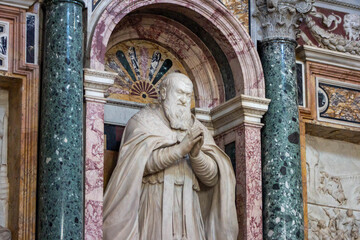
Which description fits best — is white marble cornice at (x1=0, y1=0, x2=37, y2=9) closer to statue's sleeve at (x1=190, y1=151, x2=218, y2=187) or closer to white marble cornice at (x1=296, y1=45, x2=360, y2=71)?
statue's sleeve at (x1=190, y1=151, x2=218, y2=187)

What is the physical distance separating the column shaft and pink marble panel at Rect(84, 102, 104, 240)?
95.7 inches

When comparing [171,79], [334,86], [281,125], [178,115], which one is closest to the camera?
[178,115]

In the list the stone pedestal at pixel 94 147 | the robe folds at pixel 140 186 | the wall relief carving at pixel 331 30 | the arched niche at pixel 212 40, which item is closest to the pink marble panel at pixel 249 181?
the robe folds at pixel 140 186

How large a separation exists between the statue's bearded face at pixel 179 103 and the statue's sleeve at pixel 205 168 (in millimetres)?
536

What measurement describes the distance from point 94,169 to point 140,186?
0.64m

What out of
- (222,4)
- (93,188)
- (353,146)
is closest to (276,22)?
(222,4)

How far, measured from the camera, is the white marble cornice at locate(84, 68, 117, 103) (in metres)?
14.0

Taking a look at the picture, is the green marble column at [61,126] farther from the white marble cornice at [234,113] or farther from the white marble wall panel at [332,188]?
the white marble wall panel at [332,188]

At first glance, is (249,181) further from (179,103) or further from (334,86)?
(334,86)

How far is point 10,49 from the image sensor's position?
13992 millimetres

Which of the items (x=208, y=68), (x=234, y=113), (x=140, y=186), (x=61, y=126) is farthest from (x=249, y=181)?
(x=61, y=126)

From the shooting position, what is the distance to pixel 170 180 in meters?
14.3

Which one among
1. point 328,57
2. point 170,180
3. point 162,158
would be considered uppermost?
point 328,57

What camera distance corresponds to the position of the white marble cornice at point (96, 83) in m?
14.0
